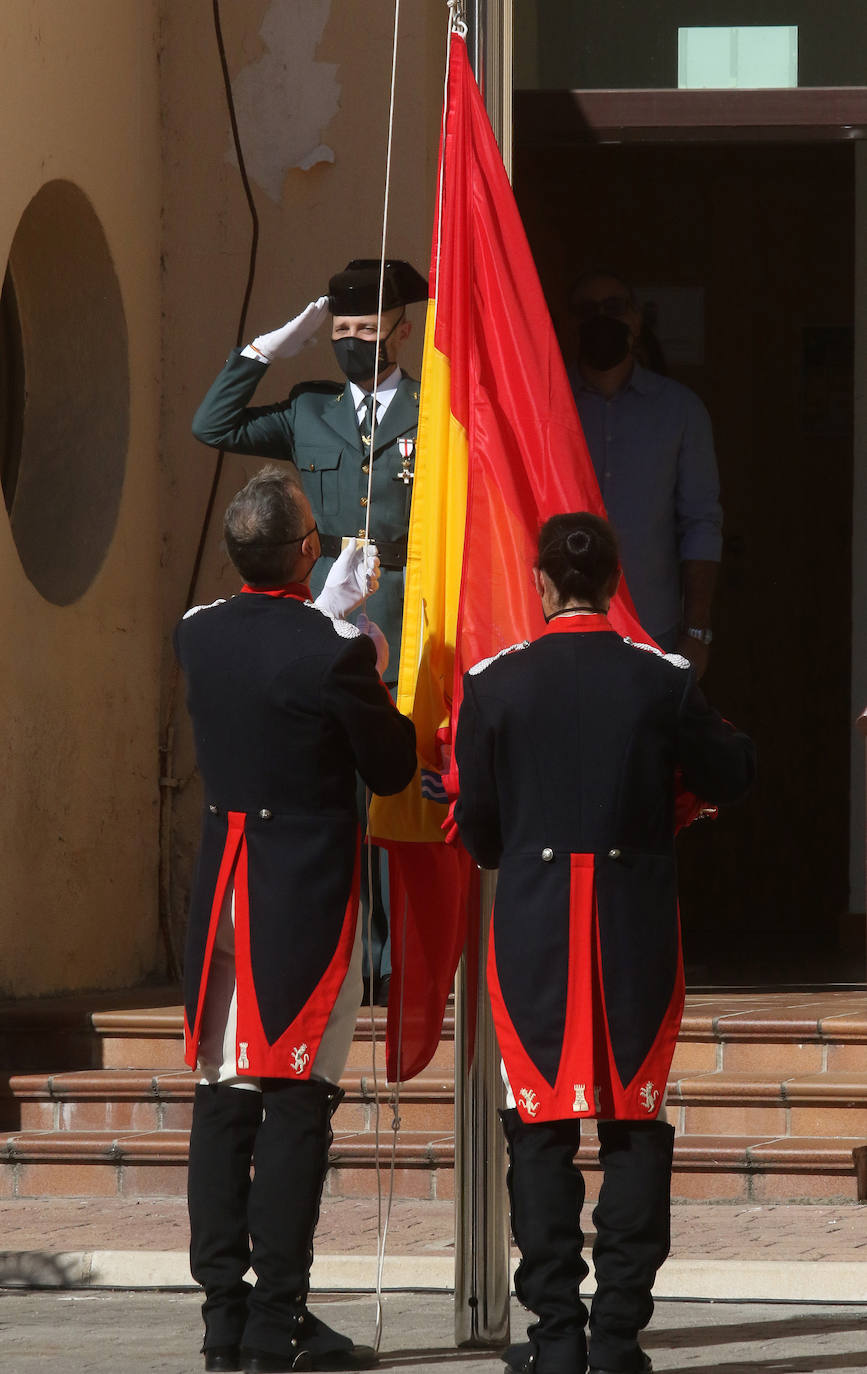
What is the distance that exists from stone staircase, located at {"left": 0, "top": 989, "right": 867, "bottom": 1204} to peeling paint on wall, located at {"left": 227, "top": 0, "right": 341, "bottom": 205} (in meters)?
3.00

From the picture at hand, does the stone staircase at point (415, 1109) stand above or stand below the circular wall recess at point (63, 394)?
below

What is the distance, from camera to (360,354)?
241 inches

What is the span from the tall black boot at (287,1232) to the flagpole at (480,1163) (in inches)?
13.6

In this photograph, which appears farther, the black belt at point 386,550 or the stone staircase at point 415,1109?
the black belt at point 386,550

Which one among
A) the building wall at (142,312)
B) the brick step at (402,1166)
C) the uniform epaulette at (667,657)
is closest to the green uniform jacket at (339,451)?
the building wall at (142,312)

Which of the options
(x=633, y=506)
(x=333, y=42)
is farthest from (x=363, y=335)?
(x=333, y=42)

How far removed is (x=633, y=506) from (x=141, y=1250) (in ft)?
8.39

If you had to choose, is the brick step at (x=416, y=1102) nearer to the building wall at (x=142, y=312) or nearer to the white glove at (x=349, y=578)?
the building wall at (x=142, y=312)

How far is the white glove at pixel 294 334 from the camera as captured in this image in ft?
19.2

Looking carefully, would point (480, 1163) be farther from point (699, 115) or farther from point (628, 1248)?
point (699, 115)

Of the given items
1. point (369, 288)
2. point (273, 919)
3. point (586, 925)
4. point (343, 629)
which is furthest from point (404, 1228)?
point (369, 288)

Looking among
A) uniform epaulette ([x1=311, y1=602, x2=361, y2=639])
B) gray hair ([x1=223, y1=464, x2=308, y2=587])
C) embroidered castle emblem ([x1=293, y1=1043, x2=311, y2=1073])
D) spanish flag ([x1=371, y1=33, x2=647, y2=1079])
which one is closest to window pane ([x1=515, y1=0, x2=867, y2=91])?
spanish flag ([x1=371, y1=33, x2=647, y2=1079])

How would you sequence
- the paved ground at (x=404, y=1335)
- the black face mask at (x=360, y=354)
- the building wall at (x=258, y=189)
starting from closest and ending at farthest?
the paved ground at (x=404, y=1335) < the black face mask at (x=360, y=354) < the building wall at (x=258, y=189)

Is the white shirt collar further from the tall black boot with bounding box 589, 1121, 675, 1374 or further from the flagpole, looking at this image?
the tall black boot with bounding box 589, 1121, 675, 1374
